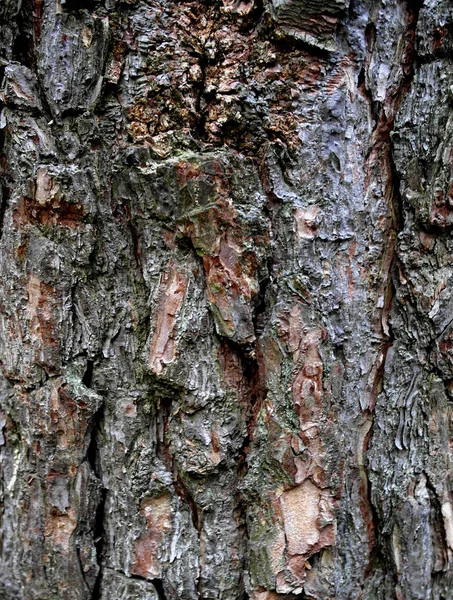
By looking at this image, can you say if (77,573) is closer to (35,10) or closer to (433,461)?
(433,461)

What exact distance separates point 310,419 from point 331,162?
442 millimetres

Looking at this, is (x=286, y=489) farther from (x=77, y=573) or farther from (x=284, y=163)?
(x=284, y=163)

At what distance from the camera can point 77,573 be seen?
3.28 ft

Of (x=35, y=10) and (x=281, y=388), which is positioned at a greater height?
(x=35, y=10)

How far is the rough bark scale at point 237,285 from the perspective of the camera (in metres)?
0.92

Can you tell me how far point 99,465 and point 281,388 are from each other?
373mm

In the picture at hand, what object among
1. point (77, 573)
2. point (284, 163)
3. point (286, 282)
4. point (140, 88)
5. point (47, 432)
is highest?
point (140, 88)

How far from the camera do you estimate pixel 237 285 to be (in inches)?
35.9

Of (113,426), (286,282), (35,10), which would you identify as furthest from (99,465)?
(35,10)

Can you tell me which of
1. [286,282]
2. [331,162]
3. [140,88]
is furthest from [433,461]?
[140,88]

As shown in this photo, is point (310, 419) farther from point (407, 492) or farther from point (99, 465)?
point (99, 465)

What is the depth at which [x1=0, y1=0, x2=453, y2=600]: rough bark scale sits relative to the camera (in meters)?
0.92

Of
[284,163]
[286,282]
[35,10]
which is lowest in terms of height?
[286,282]

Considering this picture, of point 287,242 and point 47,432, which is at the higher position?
point 287,242
